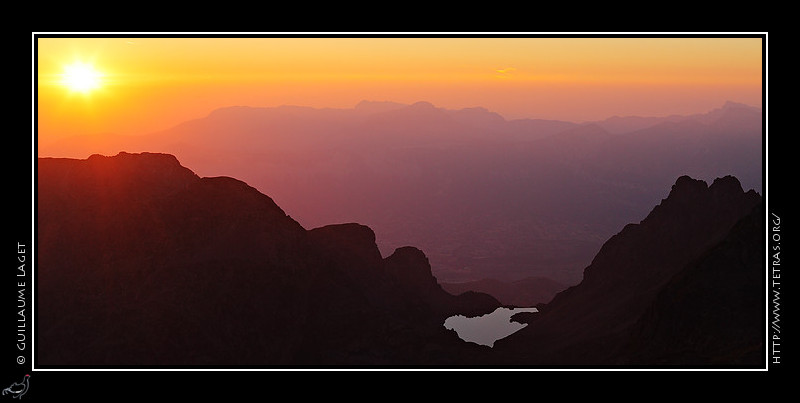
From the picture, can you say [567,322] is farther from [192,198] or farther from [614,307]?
[192,198]

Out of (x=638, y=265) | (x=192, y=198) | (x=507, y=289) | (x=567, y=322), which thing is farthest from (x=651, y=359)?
(x=507, y=289)

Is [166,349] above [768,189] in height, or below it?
below

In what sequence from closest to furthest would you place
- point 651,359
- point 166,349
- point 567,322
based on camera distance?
point 651,359
point 166,349
point 567,322

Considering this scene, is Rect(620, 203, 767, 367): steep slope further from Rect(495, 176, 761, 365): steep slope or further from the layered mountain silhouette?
the layered mountain silhouette

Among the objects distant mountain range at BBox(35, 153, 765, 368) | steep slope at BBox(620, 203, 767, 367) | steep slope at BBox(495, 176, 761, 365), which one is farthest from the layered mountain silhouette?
steep slope at BBox(620, 203, 767, 367)

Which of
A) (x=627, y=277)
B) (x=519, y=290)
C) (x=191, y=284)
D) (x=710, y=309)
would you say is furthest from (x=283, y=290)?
(x=519, y=290)

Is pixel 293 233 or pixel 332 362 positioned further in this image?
pixel 293 233
